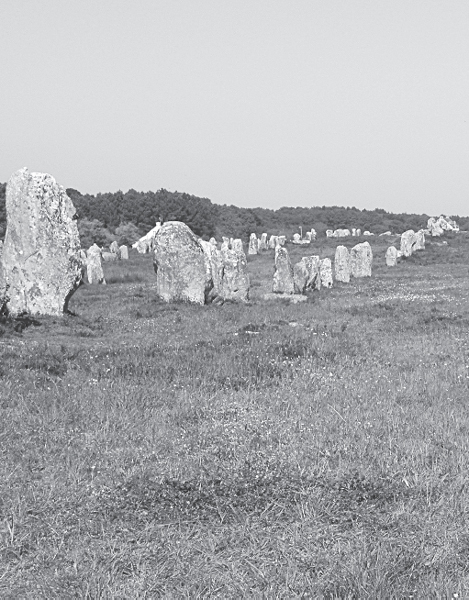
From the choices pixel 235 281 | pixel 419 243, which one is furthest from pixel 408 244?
pixel 235 281

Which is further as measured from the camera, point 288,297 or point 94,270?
point 94,270

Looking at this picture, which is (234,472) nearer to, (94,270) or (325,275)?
(325,275)

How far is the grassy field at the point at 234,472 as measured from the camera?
384 cm

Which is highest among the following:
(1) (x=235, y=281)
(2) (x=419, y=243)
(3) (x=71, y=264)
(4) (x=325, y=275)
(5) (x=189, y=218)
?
(5) (x=189, y=218)

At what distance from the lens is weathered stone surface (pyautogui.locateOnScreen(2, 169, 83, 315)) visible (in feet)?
56.4

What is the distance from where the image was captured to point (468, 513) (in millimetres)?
4578

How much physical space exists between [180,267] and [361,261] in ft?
52.6

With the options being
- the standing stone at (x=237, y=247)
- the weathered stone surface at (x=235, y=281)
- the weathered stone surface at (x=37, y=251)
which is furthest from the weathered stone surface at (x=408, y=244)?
the weathered stone surface at (x=37, y=251)

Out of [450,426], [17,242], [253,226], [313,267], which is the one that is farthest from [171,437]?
[253,226]

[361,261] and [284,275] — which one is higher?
[361,261]

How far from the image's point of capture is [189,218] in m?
80.8

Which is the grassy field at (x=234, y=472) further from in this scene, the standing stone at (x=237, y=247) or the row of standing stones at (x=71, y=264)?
the standing stone at (x=237, y=247)

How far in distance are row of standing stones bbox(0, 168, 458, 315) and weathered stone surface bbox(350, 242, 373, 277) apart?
7.94 ft

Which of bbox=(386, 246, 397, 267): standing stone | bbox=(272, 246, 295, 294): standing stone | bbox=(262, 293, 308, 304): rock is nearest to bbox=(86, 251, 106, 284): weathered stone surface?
bbox=(272, 246, 295, 294): standing stone
